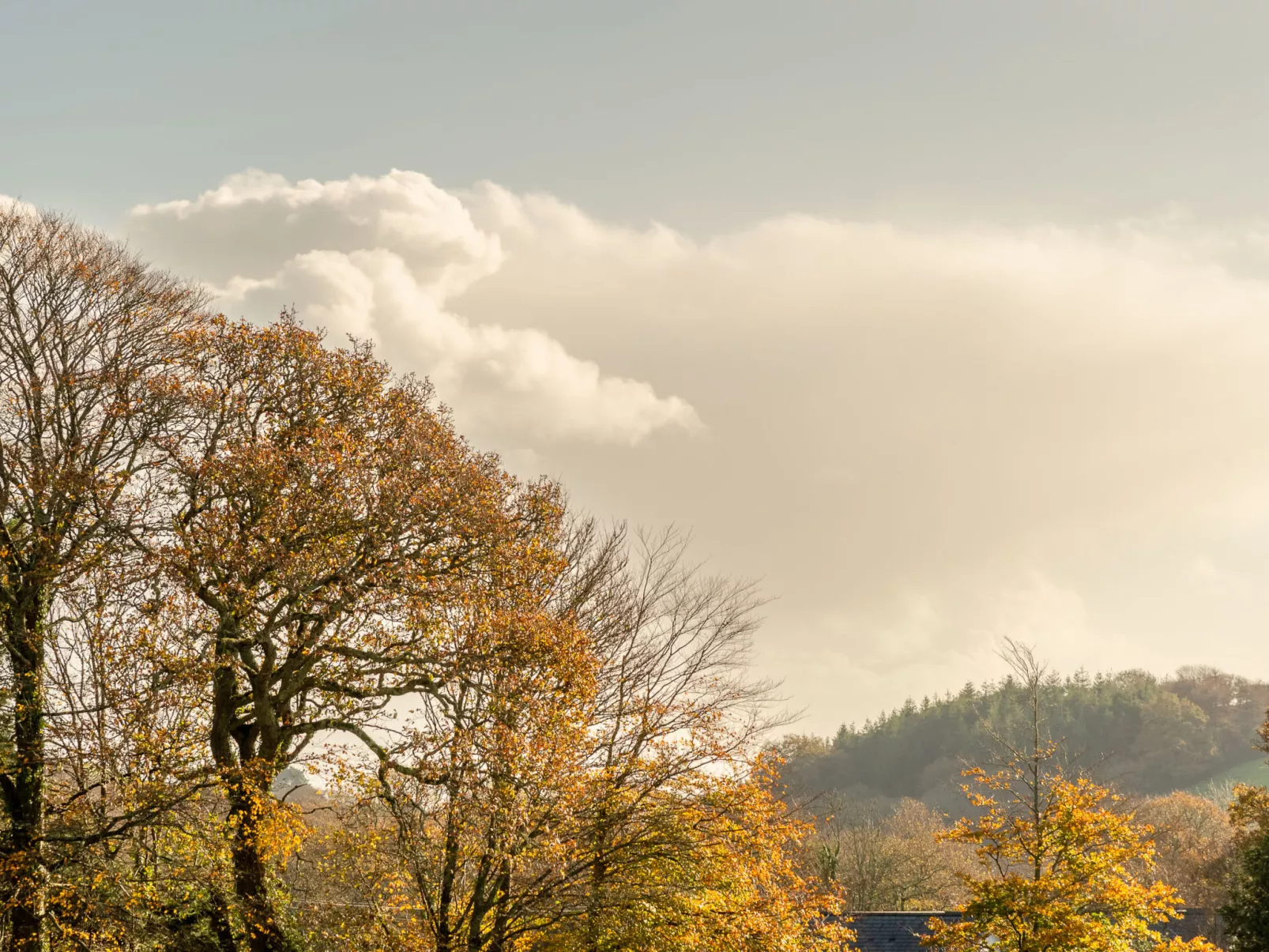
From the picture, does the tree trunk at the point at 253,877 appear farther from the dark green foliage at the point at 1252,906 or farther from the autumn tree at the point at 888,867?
the dark green foliage at the point at 1252,906

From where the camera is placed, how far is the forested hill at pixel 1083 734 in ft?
285

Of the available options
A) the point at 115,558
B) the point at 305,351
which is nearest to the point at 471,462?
the point at 305,351

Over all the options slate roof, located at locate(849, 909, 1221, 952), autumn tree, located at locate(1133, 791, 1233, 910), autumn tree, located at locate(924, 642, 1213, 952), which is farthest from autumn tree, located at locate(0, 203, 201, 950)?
autumn tree, located at locate(1133, 791, 1233, 910)

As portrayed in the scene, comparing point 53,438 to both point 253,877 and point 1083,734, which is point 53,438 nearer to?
point 253,877

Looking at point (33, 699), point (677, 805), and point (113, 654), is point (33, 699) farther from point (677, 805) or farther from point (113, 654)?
point (677, 805)

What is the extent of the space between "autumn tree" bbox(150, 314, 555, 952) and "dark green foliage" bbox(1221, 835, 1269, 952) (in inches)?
847

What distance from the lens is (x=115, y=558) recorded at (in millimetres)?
15961

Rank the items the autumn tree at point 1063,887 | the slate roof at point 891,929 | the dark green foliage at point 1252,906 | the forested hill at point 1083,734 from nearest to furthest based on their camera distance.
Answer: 1. the autumn tree at point 1063,887
2. the dark green foliage at point 1252,906
3. the slate roof at point 891,929
4. the forested hill at point 1083,734

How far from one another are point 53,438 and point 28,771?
5.41m

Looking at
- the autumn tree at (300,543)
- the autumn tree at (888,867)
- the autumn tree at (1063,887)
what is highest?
the autumn tree at (300,543)

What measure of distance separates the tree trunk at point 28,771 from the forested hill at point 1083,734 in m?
70.5

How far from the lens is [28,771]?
1583 cm

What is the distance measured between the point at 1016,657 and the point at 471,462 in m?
14.3

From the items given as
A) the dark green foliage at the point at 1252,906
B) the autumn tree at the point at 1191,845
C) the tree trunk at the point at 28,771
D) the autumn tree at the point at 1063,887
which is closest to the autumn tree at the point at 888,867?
the autumn tree at the point at 1191,845
